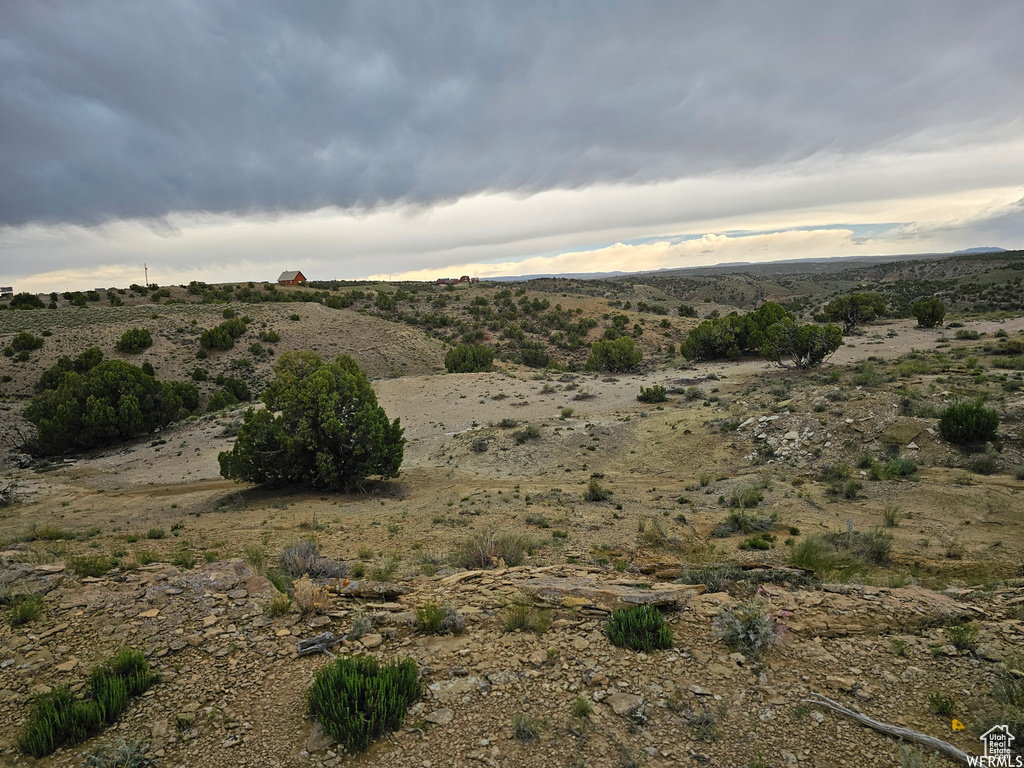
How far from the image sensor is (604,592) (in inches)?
224

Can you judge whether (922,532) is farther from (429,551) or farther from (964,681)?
(429,551)

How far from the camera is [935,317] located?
1503 inches

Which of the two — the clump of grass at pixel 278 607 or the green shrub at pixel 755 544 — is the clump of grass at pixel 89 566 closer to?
the clump of grass at pixel 278 607

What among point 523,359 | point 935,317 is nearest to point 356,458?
point 523,359

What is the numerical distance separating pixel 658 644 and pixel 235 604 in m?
4.82

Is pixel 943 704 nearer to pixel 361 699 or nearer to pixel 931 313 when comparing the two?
pixel 361 699

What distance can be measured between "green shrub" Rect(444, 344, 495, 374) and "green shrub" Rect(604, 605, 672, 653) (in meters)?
30.7

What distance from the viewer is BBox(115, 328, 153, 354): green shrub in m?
35.5

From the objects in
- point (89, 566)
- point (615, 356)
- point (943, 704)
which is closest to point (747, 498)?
point (943, 704)

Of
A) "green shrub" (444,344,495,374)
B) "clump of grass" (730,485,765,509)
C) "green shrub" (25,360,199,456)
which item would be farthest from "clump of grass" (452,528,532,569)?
"green shrub" (444,344,495,374)

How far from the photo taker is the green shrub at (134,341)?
35469 millimetres

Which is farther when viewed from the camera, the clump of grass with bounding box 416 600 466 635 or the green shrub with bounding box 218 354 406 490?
the green shrub with bounding box 218 354 406 490

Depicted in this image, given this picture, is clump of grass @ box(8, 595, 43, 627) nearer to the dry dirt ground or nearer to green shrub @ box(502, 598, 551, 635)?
the dry dirt ground

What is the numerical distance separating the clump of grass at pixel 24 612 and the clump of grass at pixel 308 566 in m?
2.57
